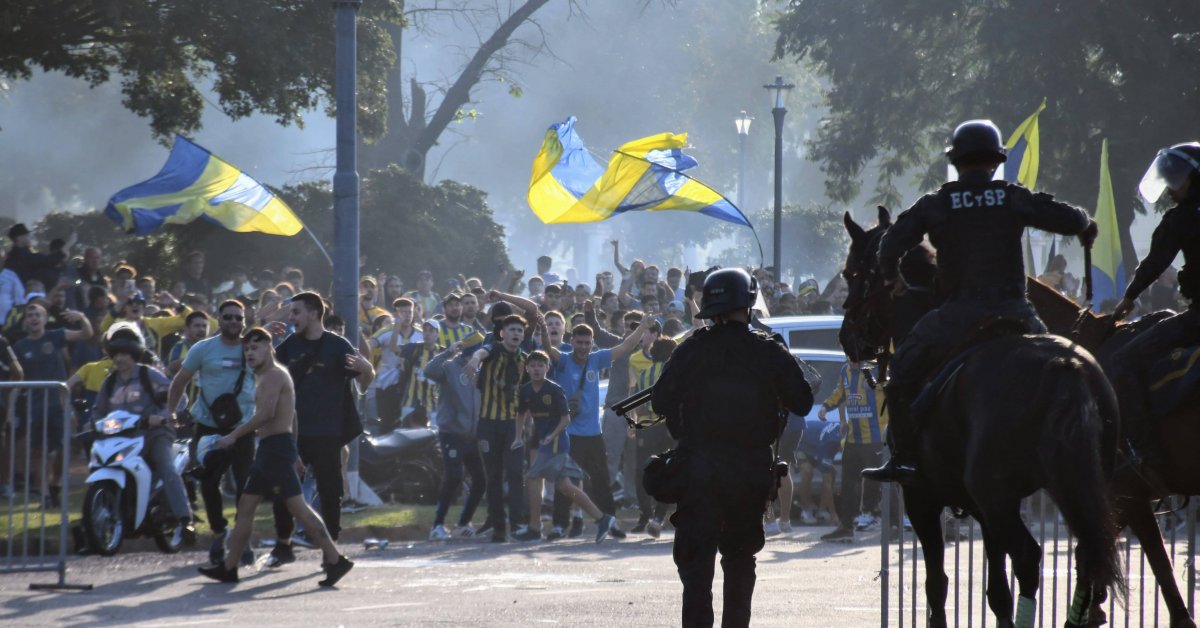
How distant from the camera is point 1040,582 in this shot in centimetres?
730

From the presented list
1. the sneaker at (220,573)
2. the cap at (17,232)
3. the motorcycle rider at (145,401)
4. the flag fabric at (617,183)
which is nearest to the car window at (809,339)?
the flag fabric at (617,183)

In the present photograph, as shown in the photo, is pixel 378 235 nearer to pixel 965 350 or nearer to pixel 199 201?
pixel 199 201

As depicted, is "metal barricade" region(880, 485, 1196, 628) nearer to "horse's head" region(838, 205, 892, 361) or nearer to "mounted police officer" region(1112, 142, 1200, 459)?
"mounted police officer" region(1112, 142, 1200, 459)

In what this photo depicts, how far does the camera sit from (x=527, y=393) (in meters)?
15.4

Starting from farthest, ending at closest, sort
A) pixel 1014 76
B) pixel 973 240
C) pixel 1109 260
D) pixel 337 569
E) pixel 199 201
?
1. pixel 1014 76
2. pixel 199 201
3. pixel 1109 260
4. pixel 337 569
5. pixel 973 240

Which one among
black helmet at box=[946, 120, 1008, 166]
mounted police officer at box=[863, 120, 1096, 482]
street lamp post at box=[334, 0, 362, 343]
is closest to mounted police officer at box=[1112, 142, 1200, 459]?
mounted police officer at box=[863, 120, 1096, 482]

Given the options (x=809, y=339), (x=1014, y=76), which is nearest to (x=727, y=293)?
(x=809, y=339)

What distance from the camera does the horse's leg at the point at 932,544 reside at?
783 centimetres

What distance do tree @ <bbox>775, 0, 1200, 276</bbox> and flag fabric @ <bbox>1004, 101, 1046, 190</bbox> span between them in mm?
9951

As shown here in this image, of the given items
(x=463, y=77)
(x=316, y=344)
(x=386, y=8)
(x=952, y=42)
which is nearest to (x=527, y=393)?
(x=316, y=344)

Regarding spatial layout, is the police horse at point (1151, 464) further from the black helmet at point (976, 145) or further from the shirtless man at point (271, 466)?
the shirtless man at point (271, 466)

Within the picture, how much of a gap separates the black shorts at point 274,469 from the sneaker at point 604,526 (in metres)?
3.73

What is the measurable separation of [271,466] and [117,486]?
1.69 metres

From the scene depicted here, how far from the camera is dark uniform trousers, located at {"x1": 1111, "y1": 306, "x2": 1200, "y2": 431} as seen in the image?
8.02 meters
